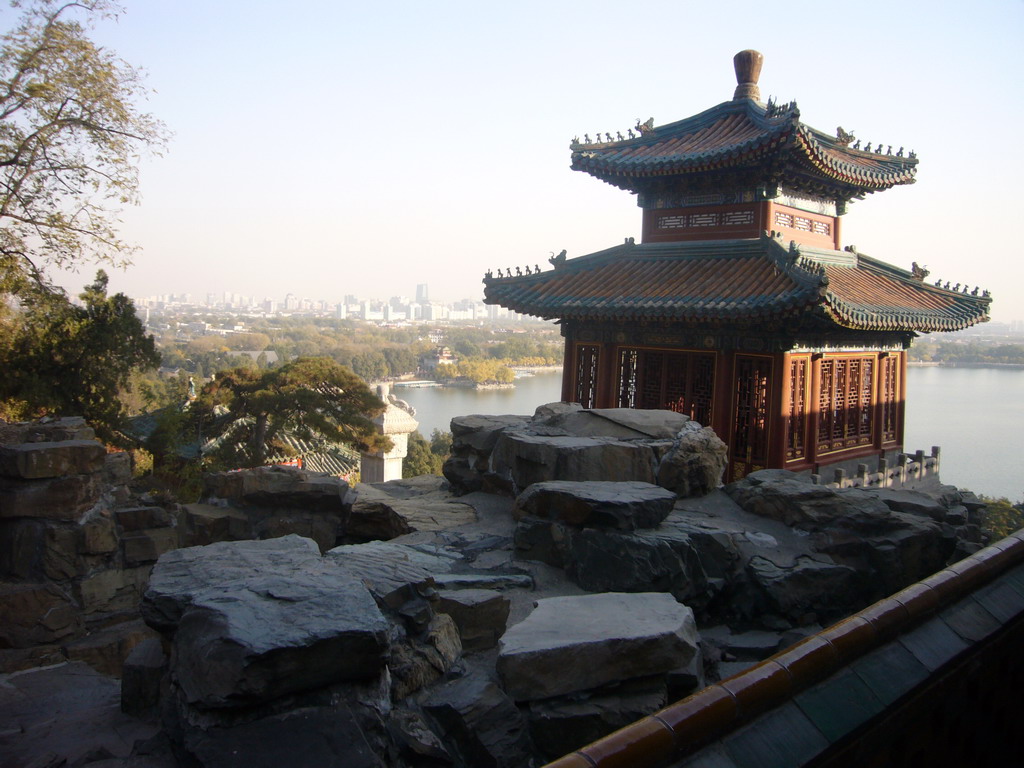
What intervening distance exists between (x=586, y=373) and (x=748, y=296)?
3.16m

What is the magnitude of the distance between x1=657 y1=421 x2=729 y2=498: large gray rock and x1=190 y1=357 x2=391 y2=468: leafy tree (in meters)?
15.2

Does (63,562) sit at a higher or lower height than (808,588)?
lower

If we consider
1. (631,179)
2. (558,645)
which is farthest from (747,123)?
(558,645)

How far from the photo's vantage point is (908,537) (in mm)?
4035

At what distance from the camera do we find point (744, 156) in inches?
412

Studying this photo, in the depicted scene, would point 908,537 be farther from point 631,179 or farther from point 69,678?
point 631,179

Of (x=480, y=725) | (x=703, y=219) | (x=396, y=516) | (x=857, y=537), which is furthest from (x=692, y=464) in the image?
(x=703, y=219)

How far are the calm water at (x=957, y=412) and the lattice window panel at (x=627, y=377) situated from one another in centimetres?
594

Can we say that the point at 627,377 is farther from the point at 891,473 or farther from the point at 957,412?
the point at 957,412

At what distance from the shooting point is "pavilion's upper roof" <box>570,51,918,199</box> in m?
10.3

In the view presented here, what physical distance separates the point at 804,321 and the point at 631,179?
13.7 feet

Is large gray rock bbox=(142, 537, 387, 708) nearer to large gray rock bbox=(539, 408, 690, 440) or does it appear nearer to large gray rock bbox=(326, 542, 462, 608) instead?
large gray rock bbox=(326, 542, 462, 608)

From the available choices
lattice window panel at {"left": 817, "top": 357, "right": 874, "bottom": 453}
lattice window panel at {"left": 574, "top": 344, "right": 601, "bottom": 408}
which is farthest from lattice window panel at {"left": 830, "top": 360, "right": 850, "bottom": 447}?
lattice window panel at {"left": 574, "top": 344, "right": 601, "bottom": 408}

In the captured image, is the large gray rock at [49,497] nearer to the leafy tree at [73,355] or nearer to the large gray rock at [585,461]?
the large gray rock at [585,461]
